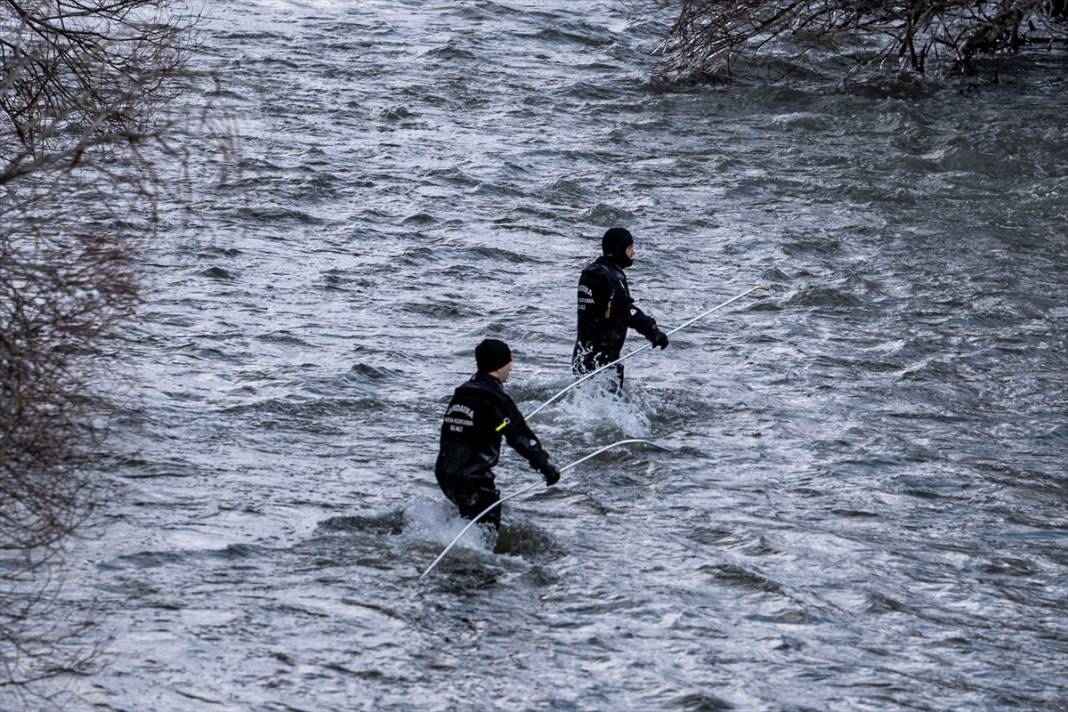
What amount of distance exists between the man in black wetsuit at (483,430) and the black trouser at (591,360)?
3.39 meters

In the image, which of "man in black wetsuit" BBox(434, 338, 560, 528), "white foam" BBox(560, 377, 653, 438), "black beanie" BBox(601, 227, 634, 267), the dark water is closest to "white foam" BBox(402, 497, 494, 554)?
the dark water

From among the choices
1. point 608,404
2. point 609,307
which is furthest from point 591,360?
point 609,307

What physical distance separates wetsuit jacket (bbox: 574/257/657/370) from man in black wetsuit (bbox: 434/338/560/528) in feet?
10.3

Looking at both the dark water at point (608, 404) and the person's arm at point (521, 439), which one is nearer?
the dark water at point (608, 404)

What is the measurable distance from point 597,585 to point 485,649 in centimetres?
144

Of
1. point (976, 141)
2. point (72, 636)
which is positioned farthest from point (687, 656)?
point (976, 141)

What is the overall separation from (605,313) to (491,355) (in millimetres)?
3396

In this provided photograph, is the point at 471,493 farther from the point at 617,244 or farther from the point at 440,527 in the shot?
the point at 617,244

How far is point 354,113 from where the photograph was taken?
27.2 metres

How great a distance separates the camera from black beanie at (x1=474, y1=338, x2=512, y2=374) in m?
11.7

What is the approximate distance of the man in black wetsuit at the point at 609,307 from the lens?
14.9 meters

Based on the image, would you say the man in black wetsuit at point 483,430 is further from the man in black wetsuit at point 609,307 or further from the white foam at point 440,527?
the man in black wetsuit at point 609,307

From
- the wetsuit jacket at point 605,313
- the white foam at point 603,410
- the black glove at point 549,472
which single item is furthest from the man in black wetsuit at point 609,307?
the black glove at point 549,472

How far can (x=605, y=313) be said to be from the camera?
1491cm
